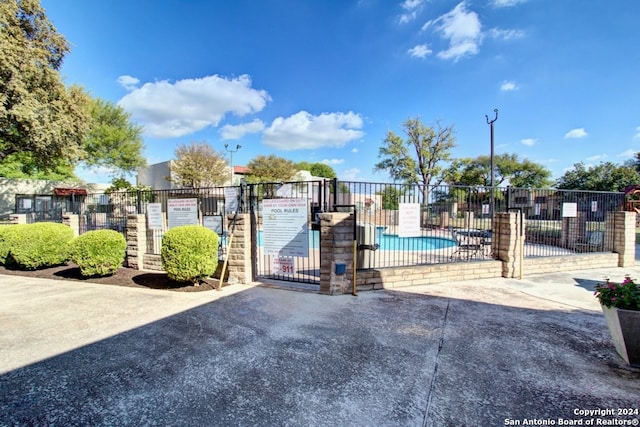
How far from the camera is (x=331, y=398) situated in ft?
8.26

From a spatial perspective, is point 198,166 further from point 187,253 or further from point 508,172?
point 508,172

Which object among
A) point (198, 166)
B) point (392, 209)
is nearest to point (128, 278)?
point (392, 209)

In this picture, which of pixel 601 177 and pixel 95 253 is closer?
pixel 95 253

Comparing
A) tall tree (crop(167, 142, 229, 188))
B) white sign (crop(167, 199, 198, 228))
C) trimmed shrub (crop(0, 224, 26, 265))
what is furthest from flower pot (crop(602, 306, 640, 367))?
tall tree (crop(167, 142, 229, 188))

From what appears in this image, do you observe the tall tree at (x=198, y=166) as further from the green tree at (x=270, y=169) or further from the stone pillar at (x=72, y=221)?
the stone pillar at (x=72, y=221)

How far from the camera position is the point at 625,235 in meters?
8.32

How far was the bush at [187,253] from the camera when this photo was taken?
229 inches

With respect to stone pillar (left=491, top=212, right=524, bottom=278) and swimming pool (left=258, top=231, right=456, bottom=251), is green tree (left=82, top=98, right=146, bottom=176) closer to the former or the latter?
swimming pool (left=258, top=231, right=456, bottom=251)

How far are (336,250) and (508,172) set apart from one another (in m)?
44.4

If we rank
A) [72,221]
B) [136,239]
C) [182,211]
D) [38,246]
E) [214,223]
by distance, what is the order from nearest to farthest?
[214,223] → [182,211] → [38,246] → [136,239] → [72,221]

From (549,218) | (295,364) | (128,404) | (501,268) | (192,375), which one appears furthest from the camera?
(549,218)

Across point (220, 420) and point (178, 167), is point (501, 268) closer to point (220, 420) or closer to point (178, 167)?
point (220, 420)

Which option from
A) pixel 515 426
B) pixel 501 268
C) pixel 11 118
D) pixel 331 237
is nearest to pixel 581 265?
pixel 501 268

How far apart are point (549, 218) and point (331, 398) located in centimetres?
953
